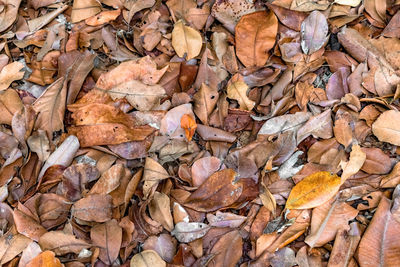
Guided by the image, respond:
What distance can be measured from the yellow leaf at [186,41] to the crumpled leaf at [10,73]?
562mm

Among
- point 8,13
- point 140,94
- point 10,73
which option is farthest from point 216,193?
point 8,13

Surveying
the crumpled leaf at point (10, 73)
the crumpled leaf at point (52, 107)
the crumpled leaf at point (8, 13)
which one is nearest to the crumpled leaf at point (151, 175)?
the crumpled leaf at point (52, 107)

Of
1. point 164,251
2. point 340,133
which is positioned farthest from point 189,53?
point 164,251

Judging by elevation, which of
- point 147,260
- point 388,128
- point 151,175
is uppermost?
point 388,128

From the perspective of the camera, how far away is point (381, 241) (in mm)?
1284

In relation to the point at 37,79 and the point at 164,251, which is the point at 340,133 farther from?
the point at 37,79

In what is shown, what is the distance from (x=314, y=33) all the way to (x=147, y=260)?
0.97m

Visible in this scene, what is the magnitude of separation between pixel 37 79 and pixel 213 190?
76 cm

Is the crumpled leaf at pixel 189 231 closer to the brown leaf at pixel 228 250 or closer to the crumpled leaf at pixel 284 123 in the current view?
the brown leaf at pixel 228 250

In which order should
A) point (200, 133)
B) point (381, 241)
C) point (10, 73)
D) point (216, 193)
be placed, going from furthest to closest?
point (10, 73), point (200, 133), point (216, 193), point (381, 241)

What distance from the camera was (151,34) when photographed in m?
1.64

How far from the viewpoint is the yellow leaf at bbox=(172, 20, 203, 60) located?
160cm

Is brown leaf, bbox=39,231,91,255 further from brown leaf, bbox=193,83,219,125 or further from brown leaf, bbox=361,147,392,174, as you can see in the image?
brown leaf, bbox=361,147,392,174

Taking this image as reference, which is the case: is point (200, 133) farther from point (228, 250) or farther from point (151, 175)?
point (228, 250)
